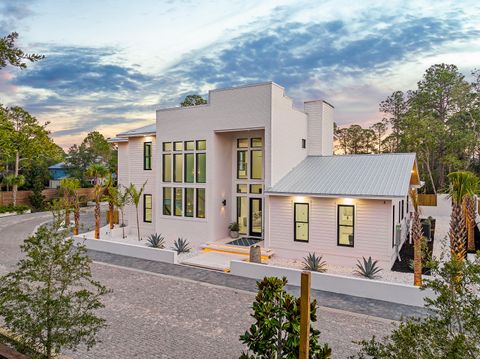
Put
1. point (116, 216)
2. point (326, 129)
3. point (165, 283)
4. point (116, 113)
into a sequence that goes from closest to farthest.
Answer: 1. point (165, 283)
2. point (326, 129)
3. point (116, 216)
4. point (116, 113)

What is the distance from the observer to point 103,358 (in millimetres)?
6637

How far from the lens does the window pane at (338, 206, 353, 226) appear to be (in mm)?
13516

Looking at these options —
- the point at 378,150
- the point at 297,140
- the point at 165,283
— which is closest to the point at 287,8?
the point at 297,140

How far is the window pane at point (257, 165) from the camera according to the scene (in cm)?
1764

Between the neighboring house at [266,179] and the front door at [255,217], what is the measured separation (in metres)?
0.05

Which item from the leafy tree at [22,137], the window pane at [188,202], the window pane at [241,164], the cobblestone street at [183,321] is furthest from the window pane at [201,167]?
the leafy tree at [22,137]

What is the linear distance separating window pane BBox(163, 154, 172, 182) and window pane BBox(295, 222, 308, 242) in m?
7.77

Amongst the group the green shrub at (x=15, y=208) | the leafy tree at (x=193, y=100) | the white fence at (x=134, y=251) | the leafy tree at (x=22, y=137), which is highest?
the leafy tree at (x=193, y=100)

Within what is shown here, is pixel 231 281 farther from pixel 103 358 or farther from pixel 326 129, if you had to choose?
pixel 326 129

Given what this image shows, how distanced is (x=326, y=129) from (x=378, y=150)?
3348 centimetres

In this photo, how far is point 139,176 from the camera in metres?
20.3

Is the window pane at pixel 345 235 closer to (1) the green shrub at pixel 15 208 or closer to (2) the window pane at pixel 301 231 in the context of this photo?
(2) the window pane at pixel 301 231

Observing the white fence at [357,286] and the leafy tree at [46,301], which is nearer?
the leafy tree at [46,301]

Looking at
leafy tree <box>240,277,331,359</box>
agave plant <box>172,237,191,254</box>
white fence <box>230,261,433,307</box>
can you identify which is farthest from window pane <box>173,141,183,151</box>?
leafy tree <box>240,277,331,359</box>
